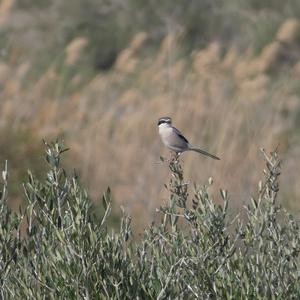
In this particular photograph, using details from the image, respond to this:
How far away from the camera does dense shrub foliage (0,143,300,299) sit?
15.7 feet

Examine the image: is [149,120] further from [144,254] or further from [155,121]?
[144,254]

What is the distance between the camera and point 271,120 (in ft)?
39.8

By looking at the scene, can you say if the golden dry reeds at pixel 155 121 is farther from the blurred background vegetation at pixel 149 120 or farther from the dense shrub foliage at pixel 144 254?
the dense shrub foliage at pixel 144 254

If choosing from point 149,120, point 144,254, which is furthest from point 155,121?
point 144,254

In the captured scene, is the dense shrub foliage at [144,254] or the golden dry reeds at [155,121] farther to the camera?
the golden dry reeds at [155,121]

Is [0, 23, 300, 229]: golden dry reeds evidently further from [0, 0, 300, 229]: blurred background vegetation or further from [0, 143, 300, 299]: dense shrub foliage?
[0, 143, 300, 299]: dense shrub foliage

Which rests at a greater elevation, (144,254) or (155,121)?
(155,121)

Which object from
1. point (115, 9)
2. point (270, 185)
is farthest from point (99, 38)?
point (270, 185)

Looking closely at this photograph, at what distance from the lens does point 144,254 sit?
16.5 feet

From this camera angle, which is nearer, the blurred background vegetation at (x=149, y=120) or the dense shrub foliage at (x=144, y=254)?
the dense shrub foliage at (x=144, y=254)

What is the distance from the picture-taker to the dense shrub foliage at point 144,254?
4.79 metres

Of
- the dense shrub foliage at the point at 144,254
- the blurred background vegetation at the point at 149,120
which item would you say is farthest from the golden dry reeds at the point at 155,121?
the dense shrub foliage at the point at 144,254

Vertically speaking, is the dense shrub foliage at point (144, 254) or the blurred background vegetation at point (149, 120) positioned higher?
the blurred background vegetation at point (149, 120)

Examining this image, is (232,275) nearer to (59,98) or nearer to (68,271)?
(68,271)
